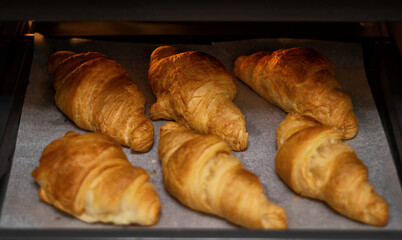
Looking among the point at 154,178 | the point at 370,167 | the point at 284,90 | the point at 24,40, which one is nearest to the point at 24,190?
the point at 154,178

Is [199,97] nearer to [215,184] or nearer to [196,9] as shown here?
[215,184]

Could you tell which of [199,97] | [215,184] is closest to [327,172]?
[215,184]

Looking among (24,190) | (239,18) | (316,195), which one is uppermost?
(239,18)

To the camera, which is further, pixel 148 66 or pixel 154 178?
pixel 148 66

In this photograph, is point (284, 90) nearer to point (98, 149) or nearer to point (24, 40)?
point (98, 149)

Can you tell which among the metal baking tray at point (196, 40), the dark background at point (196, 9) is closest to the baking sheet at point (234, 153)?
the metal baking tray at point (196, 40)
